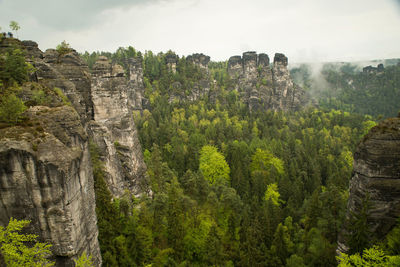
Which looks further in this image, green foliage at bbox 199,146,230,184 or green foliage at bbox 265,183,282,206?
green foliage at bbox 199,146,230,184

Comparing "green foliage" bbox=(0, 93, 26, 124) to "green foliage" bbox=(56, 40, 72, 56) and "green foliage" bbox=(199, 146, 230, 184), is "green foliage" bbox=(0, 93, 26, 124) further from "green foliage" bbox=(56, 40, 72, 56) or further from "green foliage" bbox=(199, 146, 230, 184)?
"green foliage" bbox=(199, 146, 230, 184)

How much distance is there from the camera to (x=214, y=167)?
162 feet

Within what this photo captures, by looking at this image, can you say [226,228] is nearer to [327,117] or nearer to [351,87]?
[327,117]

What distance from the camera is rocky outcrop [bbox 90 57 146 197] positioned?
3026 centimetres

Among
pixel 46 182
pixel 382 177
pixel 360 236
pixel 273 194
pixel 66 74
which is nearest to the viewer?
pixel 46 182

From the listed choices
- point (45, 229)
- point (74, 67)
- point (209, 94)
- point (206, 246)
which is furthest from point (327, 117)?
point (45, 229)

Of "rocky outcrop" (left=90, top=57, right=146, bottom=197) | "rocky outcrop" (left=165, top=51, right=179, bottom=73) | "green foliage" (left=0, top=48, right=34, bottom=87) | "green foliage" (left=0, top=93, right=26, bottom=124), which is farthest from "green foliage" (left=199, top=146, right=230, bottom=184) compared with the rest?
"rocky outcrop" (left=165, top=51, right=179, bottom=73)

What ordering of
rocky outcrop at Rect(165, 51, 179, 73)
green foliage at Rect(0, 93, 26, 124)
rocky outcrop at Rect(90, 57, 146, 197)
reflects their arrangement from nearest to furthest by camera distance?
green foliage at Rect(0, 93, 26, 124) → rocky outcrop at Rect(90, 57, 146, 197) → rocky outcrop at Rect(165, 51, 179, 73)

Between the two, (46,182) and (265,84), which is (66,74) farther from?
(265,84)

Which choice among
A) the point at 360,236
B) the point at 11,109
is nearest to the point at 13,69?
the point at 11,109

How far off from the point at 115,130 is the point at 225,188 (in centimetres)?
1950

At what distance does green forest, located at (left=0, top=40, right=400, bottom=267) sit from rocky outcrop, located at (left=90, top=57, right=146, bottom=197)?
5.48 ft

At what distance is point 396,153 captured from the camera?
19.7 m

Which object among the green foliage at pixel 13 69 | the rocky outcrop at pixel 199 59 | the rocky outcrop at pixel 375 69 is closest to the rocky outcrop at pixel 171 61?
the rocky outcrop at pixel 199 59
